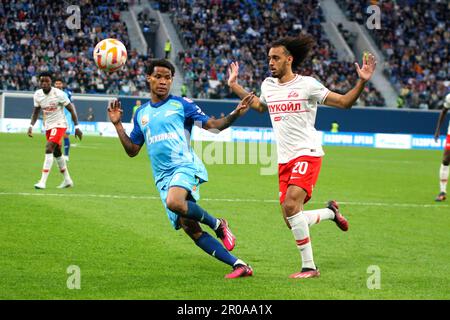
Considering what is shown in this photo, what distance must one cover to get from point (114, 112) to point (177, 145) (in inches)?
28.8

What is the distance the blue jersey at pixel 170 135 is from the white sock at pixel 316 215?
1282 mm

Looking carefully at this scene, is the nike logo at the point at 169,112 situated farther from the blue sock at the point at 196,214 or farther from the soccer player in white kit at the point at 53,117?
the soccer player in white kit at the point at 53,117

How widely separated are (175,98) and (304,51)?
1.51 metres

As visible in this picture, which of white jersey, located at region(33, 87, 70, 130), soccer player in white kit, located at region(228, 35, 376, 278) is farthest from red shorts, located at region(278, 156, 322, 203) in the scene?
white jersey, located at region(33, 87, 70, 130)

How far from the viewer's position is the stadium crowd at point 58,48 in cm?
4081

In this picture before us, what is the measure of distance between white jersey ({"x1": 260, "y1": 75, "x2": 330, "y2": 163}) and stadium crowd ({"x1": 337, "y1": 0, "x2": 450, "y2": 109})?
38.1 metres

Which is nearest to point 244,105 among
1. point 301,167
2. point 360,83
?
point 301,167

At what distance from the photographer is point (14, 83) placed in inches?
1586

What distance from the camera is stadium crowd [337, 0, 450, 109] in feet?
153

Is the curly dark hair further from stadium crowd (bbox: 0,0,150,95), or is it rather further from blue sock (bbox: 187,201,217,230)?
stadium crowd (bbox: 0,0,150,95)

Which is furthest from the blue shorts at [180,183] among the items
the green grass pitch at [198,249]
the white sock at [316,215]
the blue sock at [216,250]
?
the white sock at [316,215]

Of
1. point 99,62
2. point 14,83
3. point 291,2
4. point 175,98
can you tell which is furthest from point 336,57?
point 175,98

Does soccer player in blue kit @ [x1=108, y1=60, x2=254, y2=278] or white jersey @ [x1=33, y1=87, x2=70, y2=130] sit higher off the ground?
soccer player in blue kit @ [x1=108, y1=60, x2=254, y2=278]
